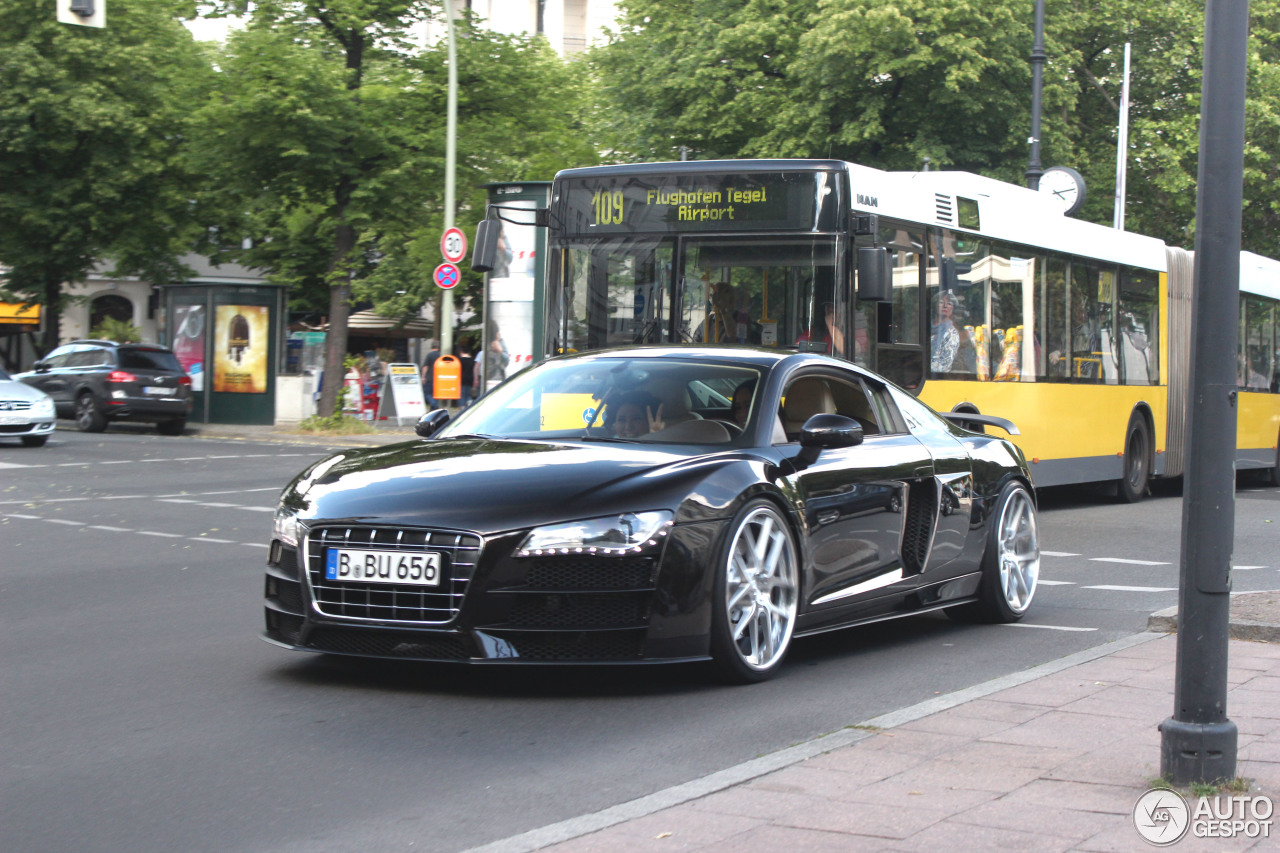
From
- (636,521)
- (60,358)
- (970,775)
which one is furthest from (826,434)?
(60,358)

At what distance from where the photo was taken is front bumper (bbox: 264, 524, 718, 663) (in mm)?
5680

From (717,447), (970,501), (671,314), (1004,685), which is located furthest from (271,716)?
(671,314)

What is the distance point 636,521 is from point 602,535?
6.1 inches

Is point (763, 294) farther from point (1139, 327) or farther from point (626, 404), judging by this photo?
point (1139, 327)

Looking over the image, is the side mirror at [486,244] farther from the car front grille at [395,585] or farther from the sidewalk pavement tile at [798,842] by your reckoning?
the sidewalk pavement tile at [798,842]

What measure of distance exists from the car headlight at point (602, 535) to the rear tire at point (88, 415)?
26.0 metres

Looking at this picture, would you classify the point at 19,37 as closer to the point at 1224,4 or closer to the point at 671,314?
the point at 671,314

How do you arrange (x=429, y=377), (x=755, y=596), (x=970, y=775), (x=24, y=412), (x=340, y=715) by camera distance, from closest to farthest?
1. (x=970, y=775)
2. (x=340, y=715)
3. (x=755, y=596)
4. (x=24, y=412)
5. (x=429, y=377)

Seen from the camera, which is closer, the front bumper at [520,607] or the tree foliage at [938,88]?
the front bumper at [520,607]

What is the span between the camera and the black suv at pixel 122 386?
29469 mm

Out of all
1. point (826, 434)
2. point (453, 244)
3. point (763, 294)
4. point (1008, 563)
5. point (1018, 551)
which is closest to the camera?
point (826, 434)

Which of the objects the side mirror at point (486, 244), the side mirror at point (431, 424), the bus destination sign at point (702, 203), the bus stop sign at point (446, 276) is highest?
the bus stop sign at point (446, 276)

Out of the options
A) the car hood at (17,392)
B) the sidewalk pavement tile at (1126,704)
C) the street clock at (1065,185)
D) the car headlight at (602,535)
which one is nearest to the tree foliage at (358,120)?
the car hood at (17,392)

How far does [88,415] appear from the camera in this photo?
29891 mm
